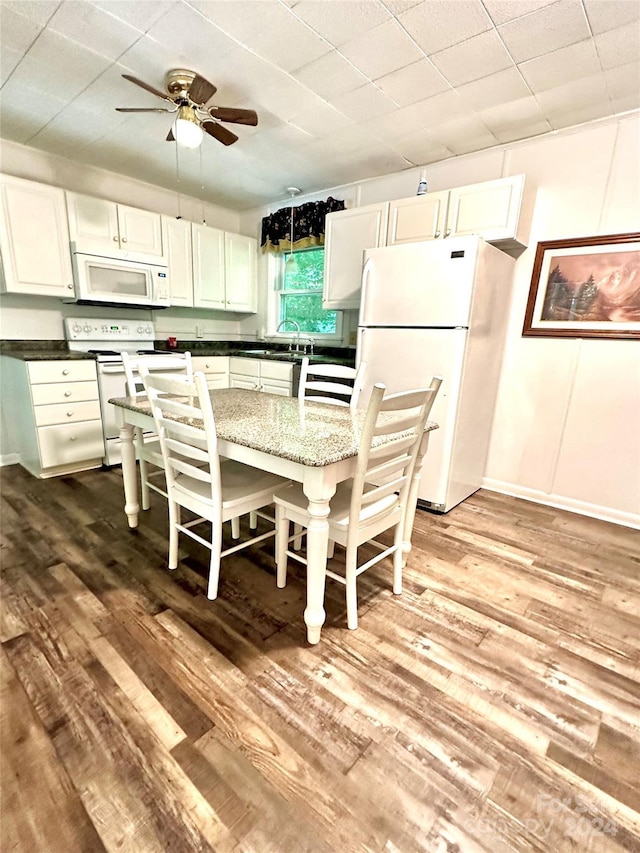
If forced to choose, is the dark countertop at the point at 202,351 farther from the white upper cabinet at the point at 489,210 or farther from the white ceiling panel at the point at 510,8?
the white ceiling panel at the point at 510,8

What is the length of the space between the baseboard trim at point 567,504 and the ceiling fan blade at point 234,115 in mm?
2889

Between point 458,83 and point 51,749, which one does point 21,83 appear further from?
point 51,749

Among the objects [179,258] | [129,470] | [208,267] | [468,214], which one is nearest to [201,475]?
[129,470]

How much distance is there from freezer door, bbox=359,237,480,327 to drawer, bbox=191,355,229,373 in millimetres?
1862

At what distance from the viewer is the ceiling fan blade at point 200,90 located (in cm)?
183

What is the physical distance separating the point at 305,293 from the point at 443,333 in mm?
2103

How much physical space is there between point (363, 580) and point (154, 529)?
127 centimetres

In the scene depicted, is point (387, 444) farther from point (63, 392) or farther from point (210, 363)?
point (210, 363)

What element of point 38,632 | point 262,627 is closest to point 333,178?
point 262,627

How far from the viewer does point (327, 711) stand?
119 centimetres

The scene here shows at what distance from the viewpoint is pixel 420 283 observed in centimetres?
236

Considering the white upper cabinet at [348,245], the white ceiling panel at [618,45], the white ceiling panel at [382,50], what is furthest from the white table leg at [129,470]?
the white ceiling panel at [618,45]

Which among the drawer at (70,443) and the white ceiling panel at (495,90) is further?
the drawer at (70,443)

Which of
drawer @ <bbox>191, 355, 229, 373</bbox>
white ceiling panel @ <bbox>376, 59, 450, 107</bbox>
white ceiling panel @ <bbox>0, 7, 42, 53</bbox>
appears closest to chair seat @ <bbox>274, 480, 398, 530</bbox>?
white ceiling panel @ <bbox>376, 59, 450, 107</bbox>
